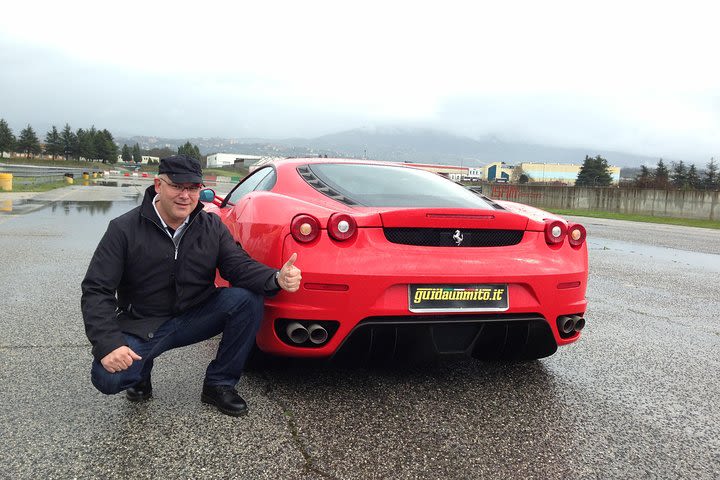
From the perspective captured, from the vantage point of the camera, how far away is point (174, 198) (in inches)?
114

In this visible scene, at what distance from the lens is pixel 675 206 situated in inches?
1084

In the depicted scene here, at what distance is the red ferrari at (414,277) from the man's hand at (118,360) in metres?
0.73

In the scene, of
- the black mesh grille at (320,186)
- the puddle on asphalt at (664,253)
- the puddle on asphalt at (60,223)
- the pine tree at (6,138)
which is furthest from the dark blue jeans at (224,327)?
the pine tree at (6,138)

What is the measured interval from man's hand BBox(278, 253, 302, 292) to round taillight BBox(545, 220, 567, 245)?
1470 millimetres

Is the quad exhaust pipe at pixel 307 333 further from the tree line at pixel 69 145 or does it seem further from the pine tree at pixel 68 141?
the pine tree at pixel 68 141

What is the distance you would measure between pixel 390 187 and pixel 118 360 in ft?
6.30

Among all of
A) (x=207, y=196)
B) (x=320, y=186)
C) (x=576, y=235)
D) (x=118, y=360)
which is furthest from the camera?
(x=207, y=196)

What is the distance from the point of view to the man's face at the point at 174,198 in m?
2.90

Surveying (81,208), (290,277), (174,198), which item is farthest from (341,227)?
(81,208)

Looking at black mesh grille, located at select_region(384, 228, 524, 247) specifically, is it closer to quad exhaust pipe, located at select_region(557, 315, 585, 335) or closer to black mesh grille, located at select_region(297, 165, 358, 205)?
black mesh grille, located at select_region(297, 165, 358, 205)

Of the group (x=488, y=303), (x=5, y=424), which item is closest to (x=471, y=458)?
(x=488, y=303)

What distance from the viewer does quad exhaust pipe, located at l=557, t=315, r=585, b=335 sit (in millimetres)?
3318

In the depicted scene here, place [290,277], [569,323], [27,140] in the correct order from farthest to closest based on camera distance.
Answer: [27,140]
[569,323]
[290,277]

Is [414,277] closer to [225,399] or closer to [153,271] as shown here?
[225,399]
